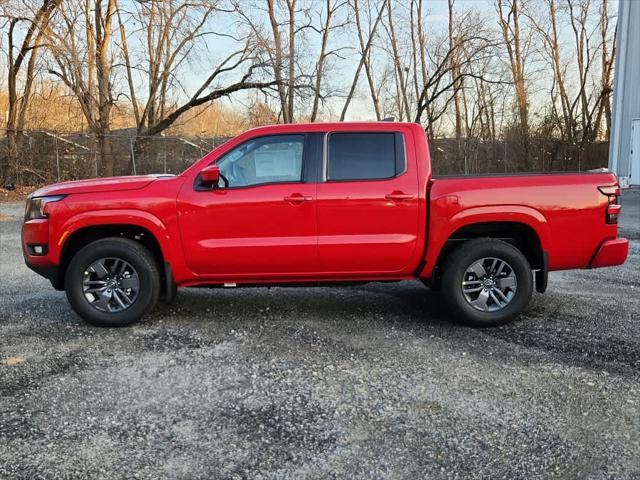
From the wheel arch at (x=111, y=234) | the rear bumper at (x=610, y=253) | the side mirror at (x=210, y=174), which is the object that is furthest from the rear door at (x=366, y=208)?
the rear bumper at (x=610, y=253)

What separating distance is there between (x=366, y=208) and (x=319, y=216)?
430 millimetres

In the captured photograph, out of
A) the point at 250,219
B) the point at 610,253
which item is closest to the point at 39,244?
the point at 250,219

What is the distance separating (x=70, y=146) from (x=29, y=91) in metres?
3.66

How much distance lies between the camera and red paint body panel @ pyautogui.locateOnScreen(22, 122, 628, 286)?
5.05 m

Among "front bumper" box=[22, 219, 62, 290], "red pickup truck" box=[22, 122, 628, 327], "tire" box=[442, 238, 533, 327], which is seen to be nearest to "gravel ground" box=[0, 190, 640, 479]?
"tire" box=[442, 238, 533, 327]

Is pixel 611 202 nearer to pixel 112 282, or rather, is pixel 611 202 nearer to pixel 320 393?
pixel 320 393

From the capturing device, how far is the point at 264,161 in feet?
17.1

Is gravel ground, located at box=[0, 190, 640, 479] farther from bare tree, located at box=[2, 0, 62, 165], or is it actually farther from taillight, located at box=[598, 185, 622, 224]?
bare tree, located at box=[2, 0, 62, 165]

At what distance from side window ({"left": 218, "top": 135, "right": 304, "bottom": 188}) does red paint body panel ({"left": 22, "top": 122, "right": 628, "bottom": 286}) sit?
0.08 metres

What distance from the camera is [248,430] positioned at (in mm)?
3236

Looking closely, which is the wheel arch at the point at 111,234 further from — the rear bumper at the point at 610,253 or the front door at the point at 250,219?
the rear bumper at the point at 610,253

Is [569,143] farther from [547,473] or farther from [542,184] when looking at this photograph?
[547,473]

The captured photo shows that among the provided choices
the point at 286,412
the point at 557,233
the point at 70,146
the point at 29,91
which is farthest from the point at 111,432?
the point at 29,91

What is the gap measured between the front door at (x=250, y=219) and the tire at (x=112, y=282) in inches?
16.9
